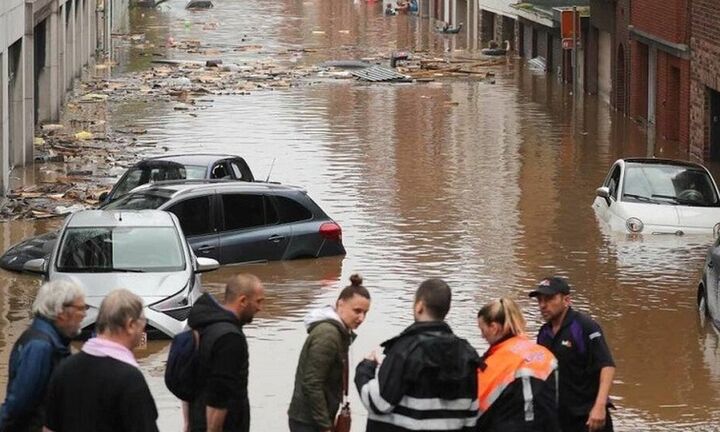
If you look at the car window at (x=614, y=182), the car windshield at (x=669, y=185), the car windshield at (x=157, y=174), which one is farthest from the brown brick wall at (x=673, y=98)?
the car windshield at (x=157, y=174)

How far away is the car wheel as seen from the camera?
65.3 ft

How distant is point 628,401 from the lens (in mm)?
16016

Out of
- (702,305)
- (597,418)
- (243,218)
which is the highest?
(243,218)

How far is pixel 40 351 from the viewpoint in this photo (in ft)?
29.3

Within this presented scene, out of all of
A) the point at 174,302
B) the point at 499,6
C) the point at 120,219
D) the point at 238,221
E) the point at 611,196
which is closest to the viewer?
the point at 174,302

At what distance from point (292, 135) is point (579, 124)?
8251 millimetres

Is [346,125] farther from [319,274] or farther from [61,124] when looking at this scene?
[319,274]

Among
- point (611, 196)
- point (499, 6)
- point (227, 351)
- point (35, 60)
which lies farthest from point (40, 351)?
point (499, 6)

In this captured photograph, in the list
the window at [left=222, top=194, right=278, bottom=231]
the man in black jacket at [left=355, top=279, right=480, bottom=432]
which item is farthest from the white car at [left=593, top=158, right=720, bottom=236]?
the man in black jacket at [left=355, top=279, right=480, bottom=432]

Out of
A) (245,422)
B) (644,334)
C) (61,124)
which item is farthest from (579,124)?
(245,422)

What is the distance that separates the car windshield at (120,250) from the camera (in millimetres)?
18297

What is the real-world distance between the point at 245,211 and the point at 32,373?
1434 cm

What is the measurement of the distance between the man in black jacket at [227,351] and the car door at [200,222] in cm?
1259

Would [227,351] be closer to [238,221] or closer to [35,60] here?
[238,221]
